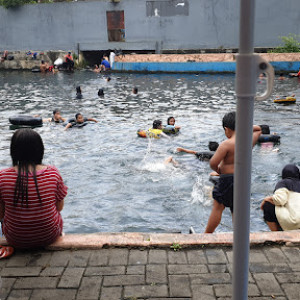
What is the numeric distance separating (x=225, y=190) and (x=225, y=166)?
12.7 inches

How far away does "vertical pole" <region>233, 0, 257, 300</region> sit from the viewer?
6.54 feet

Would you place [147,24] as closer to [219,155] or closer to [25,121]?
[25,121]

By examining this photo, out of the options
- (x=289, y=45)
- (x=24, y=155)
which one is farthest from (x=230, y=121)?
(x=289, y=45)

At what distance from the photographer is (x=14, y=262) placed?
3775mm

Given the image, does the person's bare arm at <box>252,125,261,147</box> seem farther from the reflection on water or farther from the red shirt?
the red shirt

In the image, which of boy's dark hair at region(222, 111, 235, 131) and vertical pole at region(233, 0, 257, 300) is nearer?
vertical pole at region(233, 0, 257, 300)

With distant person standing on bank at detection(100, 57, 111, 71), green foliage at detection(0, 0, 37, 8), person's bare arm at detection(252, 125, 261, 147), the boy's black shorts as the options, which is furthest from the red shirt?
green foliage at detection(0, 0, 37, 8)

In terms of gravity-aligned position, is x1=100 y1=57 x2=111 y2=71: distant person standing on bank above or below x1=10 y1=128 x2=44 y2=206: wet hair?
above

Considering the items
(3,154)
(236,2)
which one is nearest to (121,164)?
(3,154)

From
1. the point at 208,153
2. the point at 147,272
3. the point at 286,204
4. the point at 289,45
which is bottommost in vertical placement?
the point at 208,153

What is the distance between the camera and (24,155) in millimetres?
3633

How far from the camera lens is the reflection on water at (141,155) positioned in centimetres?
664

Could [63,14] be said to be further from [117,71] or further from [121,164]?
[121,164]

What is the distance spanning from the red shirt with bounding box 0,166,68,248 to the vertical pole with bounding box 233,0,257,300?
2.15 metres
